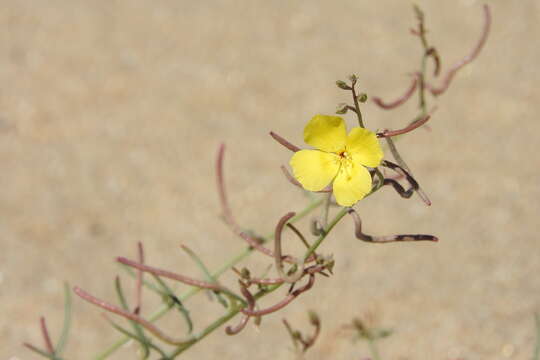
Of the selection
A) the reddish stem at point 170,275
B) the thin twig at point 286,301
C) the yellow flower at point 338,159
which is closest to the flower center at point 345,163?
the yellow flower at point 338,159

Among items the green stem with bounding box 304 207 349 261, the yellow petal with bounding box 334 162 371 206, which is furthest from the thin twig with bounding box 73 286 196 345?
the yellow petal with bounding box 334 162 371 206

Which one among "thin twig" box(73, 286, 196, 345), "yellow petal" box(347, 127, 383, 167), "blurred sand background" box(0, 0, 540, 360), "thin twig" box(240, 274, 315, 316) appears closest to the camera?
"yellow petal" box(347, 127, 383, 167)

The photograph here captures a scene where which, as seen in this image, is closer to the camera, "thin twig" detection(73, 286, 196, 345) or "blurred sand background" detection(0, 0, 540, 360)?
"thin twig" detection(73, 286, 196, 345)

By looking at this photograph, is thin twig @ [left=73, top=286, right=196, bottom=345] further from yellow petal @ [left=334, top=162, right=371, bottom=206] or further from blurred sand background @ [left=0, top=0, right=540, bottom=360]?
blurred sand background @ [left=0, top=0, right=540, bottom=360]

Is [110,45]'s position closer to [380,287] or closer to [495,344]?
[380,287]

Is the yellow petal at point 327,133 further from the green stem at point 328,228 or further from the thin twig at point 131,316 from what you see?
the thin twig at point 131,316

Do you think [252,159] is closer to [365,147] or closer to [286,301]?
[286,301]

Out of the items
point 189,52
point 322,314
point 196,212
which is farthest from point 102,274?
point 189,52
